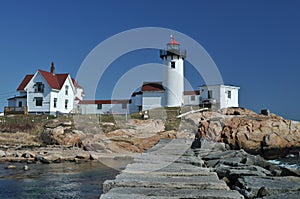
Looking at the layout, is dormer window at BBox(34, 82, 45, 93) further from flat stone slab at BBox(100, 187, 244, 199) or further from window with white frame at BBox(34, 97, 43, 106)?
flat stone slab at BBox(100, 187, 244, 199)

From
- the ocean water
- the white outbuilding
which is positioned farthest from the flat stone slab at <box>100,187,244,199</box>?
the white outbuilding

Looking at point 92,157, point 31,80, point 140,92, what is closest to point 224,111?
point 140,92

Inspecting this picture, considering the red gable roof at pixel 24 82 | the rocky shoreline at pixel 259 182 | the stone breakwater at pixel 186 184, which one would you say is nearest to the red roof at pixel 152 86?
the red gable roof at pixel 24 82

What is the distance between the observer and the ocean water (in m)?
11.1

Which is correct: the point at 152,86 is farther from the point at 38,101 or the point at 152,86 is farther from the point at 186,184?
the point at 186,184

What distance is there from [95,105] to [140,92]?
280 inches

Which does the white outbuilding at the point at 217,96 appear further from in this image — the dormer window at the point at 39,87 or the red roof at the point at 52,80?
the dormer window at the point at 39,87

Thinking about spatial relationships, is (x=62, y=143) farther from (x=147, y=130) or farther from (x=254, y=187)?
(x=254, y=187)

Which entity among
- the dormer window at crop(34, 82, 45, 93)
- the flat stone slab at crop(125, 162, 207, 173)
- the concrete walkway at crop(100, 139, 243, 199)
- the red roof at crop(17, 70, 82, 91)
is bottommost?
the flat stone slab at crop(125, 162, 207, 173)

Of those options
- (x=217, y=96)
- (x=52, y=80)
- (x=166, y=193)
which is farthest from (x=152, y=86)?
(x=166, y=193)

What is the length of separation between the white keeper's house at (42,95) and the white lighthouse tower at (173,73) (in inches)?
526

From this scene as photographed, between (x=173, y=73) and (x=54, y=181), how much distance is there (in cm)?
3511

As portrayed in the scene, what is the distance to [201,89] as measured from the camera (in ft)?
149

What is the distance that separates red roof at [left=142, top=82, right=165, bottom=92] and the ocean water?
27.2 meters
